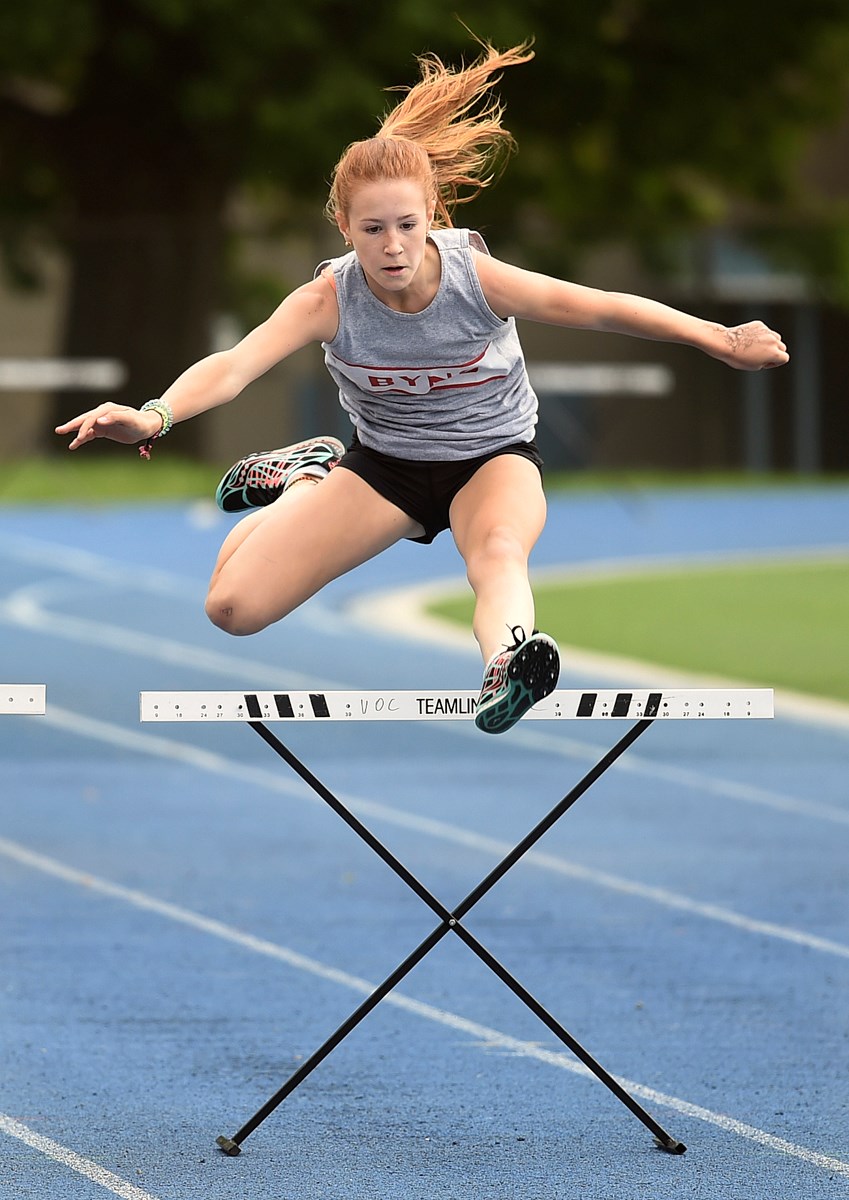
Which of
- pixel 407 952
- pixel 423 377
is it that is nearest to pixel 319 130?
pixel 407 952

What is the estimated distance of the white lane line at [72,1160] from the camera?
4285 mm

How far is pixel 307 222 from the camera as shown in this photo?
76.9ft

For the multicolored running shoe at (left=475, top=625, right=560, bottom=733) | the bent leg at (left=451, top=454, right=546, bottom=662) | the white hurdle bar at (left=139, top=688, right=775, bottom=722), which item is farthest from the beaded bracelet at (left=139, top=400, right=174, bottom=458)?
the multicolored running shoe at (left=475, top=625, right=560, bottom=733)

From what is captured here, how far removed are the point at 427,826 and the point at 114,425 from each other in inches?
179

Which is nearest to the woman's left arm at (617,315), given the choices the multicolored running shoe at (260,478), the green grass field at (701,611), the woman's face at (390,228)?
the woman's face at (390,228)

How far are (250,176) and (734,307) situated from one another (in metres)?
6.16

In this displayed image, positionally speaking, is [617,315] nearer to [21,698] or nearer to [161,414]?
[161,414]

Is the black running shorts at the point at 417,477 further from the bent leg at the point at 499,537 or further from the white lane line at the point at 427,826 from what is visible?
the white lane line at the point at 427,826

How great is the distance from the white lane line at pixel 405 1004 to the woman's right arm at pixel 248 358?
173cm

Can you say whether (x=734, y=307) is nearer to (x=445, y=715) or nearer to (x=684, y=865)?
(x=684, y=865)

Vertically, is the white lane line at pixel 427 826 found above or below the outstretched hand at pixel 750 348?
below

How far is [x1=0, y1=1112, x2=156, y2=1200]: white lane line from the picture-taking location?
4.29 meters

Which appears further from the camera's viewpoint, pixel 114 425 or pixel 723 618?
pixel 723 618

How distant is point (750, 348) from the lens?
4.25 m
